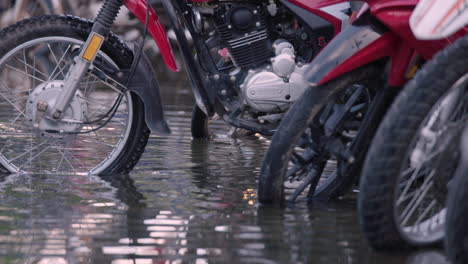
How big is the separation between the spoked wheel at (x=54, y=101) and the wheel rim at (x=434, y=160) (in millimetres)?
2225

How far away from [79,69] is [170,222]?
1.50 m

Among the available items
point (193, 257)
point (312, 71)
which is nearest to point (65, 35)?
point (312, 71)

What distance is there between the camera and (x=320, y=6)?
626 centimetres

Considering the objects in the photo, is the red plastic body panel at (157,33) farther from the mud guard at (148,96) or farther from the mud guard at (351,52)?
the mud guard at (351,52)

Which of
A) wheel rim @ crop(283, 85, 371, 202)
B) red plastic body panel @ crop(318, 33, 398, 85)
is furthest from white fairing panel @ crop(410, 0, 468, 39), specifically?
wheel rim @ crop(283, 85, 371, 202)

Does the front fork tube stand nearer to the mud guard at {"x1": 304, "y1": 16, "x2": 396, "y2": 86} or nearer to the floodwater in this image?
the floodwater

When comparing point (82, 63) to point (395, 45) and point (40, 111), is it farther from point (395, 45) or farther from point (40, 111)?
point (395, 45)

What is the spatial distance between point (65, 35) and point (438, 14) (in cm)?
259

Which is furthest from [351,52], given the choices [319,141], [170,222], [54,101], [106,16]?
[54,101]

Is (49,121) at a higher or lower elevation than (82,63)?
lower

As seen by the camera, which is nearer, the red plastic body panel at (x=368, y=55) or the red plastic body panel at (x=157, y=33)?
the red plastic body panel at (x=368, y=55)

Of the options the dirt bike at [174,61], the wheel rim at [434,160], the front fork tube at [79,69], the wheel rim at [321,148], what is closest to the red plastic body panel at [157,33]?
the dirt bike at [174,61]

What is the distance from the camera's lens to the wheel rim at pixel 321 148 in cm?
545

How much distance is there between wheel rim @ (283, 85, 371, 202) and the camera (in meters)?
5.45
